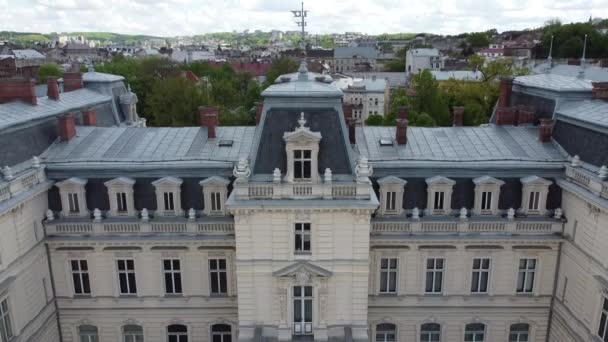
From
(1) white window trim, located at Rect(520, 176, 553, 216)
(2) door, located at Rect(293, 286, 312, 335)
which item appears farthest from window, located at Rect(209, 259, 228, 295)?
(1) white window trim, located at Rect(520, 176, 553, 216)

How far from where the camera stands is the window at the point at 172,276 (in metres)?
29.7

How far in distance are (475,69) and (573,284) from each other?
10082 centimetres

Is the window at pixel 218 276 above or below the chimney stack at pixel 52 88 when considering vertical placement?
below

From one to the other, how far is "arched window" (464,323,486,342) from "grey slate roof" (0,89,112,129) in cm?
3004

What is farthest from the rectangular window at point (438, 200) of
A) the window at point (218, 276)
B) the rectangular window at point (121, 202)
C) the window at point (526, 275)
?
the rectangular window at point (121, 202)

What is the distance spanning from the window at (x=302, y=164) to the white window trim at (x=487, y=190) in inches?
418

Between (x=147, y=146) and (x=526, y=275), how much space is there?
25.3 m

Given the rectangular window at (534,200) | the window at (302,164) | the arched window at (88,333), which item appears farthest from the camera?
the arched window at (88,333)

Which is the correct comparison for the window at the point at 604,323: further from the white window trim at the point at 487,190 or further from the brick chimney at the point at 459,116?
the brick chimney at the point at 459,116

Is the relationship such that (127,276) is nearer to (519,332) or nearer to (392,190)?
(392,190)

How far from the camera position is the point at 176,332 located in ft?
102

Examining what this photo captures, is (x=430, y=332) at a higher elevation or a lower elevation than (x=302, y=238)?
lower

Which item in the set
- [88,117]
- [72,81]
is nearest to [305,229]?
[88,117]

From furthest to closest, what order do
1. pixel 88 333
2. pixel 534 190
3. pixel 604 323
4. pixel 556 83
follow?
pixel 556 83 < pixel 88 333 < pixel 534 190 < pixel 604 323
